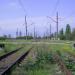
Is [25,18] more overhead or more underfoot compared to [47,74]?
more overhead

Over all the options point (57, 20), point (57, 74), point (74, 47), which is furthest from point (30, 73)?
point (57, 20)

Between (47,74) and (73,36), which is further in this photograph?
(73,36)

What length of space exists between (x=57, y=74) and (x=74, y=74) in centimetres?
91

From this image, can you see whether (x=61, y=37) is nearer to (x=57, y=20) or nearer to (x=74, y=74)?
(x=57, y=20)

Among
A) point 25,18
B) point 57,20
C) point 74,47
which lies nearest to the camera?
point 74,47

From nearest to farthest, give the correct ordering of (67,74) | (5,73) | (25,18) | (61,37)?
1. (67,74)
2. (5,73)
3. (25,18)
4. (61,37)

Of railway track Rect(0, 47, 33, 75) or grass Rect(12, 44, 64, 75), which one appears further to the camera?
railway track Rect(0, 47, 33, 75)

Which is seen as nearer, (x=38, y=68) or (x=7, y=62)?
(x=38, y=68)

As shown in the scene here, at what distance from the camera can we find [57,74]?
48.0ft

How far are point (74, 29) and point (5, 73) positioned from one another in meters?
105

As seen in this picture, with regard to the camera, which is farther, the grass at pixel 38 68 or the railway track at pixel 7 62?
the railway track at pixel 7 62

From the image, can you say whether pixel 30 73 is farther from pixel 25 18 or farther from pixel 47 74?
pixel 25 18

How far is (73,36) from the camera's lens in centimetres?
11981

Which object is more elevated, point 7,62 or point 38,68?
point 38,68
